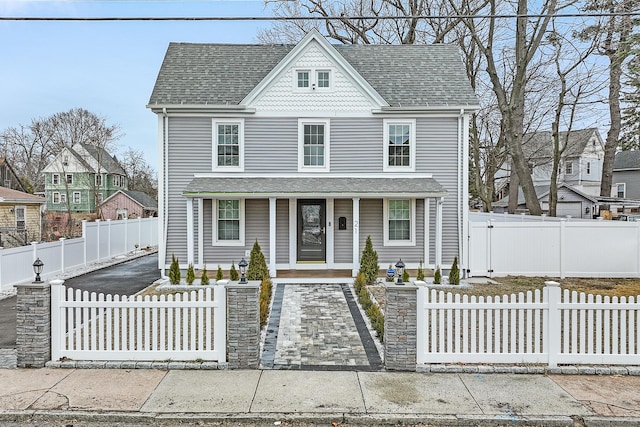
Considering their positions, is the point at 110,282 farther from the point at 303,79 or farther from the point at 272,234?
the point at 303,79

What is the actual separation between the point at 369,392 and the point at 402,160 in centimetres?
971

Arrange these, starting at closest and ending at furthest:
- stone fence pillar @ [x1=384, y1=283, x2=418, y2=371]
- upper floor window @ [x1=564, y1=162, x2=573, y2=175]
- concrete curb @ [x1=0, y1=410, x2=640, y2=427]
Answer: concrete curb @ [x1=0, y1=410, x2=640, y2=427]
stone fence pillar @ [x1=384, y1=283, x2=418, y2=371]
upper floor window @ [x1=564, y1=162, x2=573, y2=175]

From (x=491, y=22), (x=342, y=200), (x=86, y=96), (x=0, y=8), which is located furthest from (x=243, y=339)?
(x=86, y=96)

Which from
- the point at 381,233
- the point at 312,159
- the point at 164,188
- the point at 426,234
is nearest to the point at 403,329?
the point at 381,233

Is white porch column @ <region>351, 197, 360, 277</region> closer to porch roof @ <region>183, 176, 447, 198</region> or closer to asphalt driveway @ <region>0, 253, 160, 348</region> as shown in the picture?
porch roof @ <region>183, 176, 447, 198</region>

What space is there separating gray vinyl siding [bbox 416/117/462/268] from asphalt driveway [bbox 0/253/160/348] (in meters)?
9.12

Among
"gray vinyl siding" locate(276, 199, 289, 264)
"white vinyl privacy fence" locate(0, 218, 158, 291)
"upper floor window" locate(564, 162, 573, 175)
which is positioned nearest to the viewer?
"white vinyl privacy fence" locate(0, 218, 158, 291)

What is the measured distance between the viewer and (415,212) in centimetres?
1348

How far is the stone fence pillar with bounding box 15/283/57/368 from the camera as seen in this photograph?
547 centimetres

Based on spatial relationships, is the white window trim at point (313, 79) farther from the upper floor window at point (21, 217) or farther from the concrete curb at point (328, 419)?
the upper floor window at point (21, 217)

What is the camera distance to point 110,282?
39.9 ft

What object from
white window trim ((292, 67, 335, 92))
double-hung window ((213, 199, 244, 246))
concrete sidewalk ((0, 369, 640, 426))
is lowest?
concrete sidewalk ((0, 369, 640, 426))

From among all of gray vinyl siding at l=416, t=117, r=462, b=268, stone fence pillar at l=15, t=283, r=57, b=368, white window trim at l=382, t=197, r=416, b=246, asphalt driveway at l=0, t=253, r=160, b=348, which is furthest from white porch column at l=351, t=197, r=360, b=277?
stone fence pillar at l=15, t=283, r=57, b=368

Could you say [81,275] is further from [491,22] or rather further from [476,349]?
[491,22]
